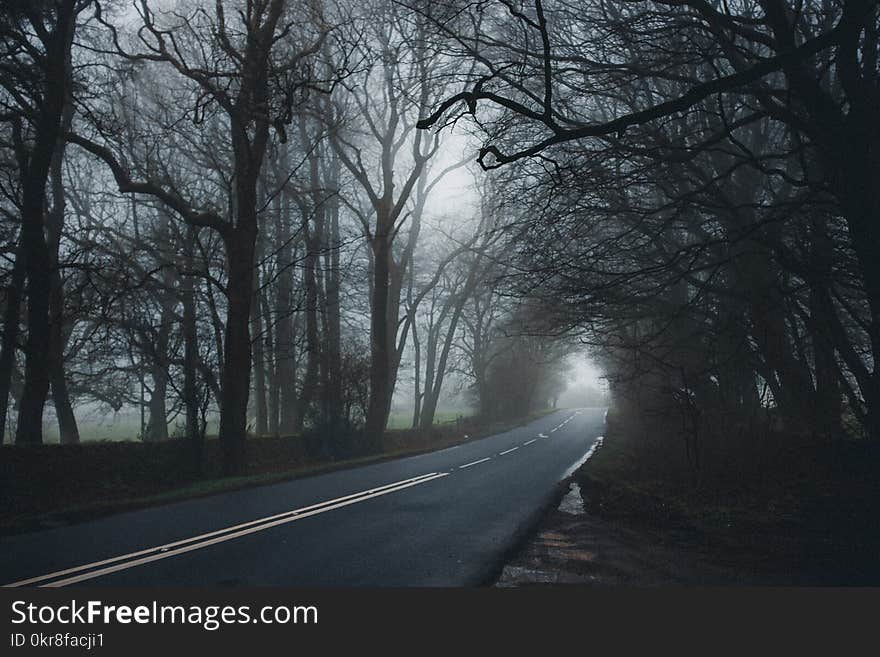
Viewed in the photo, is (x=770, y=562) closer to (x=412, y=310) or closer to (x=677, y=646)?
(x=677, y=646)

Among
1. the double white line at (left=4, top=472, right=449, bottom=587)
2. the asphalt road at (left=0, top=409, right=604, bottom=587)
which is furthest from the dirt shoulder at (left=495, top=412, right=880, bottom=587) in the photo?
the double white line at (left=4, top=472, right=449, bottom=587)

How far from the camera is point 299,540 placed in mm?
6684

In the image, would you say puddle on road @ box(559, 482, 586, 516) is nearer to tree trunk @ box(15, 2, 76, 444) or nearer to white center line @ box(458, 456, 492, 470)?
white center line @ box(458, 456, 492, 470)

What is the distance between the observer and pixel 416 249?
37500mm

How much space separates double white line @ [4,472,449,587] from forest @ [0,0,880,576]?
14.4 ft

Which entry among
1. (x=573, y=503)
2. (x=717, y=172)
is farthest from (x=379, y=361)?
(x=573, y=503)

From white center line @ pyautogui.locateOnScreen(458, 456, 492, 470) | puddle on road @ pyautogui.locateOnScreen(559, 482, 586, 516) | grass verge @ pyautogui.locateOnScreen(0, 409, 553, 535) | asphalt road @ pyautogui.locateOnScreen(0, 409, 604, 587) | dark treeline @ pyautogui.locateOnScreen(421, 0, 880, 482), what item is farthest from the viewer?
white center line @ pyautogui.locateOnScreen(458, 456, 492, 470)

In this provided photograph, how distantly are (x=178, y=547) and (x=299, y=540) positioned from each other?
118 centimetres

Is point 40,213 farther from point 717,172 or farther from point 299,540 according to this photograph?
point 717,172

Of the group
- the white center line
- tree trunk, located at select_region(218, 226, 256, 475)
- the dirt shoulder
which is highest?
tree trunk, located at select_region(218, 226, 256, 475)

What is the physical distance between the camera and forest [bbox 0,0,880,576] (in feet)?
28.4

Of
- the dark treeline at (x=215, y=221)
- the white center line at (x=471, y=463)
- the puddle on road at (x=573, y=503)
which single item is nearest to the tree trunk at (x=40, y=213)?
the dark treeline at (x=215, y=221)

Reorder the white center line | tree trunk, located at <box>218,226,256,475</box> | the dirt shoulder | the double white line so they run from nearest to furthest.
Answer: the double white line
the dirt shoulder
tree trunk, located at <box>218,226,256,475</box>
the white center line

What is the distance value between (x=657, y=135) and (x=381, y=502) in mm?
7247
